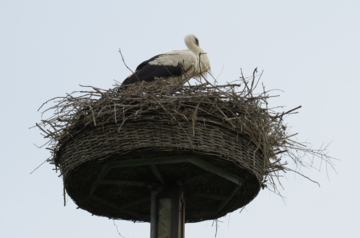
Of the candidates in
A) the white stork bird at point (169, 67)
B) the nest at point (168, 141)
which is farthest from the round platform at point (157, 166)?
the white stork bird at point (169, 67)

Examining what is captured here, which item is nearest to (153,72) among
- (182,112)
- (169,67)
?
(169,67)

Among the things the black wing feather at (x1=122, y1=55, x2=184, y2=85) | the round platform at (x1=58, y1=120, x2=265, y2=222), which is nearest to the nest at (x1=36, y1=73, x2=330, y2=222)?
the round platform at (x1=58, y1=120, x2=265, y2=222)

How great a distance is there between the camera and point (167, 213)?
5555 mm

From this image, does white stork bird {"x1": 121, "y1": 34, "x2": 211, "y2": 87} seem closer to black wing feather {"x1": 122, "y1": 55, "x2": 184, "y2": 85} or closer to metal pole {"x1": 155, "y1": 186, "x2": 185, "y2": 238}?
black wing feather {"x1": 122, "y1": 55, "x2": 184, "y2": 85}

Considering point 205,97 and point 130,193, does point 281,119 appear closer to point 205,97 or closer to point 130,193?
point 205,97

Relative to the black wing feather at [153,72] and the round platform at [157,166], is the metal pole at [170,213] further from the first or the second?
the black wing feather at [153,72]

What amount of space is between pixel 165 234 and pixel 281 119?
191 centimetres

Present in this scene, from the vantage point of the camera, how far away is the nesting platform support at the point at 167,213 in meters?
5.42

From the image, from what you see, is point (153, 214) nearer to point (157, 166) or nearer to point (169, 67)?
point (157, 166)

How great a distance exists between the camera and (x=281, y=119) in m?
6.36

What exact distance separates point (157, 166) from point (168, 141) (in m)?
0.52

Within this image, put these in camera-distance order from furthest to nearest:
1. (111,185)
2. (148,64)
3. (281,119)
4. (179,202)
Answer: (148,64) → (281,119) → (111,185) → (179,202)

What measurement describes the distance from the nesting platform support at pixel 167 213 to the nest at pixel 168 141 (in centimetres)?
15

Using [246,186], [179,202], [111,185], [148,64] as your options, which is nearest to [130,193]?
[111,185]
